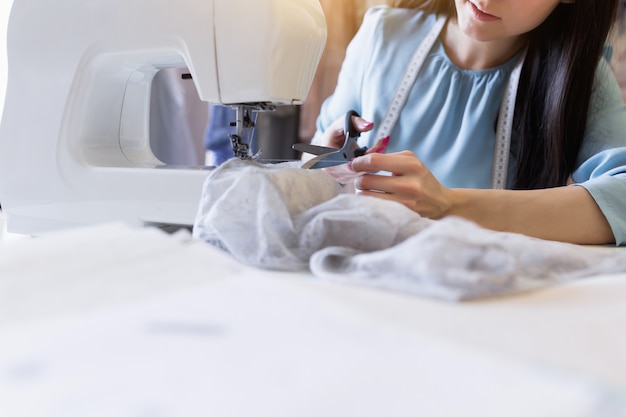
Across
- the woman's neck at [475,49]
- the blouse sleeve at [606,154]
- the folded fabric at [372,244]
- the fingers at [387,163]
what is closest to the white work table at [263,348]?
the folded fabric at [372,244]

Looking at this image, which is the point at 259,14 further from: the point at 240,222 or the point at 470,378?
the point at 470,378

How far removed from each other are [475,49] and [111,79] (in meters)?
0.79

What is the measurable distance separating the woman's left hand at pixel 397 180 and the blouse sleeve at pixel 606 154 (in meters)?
0.30

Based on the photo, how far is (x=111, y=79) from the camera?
0.78m

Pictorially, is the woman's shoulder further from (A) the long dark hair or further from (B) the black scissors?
(B) the black scissors

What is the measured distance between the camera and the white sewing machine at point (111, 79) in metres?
0.66

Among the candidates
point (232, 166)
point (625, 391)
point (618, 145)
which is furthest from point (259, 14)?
point (618, 145)

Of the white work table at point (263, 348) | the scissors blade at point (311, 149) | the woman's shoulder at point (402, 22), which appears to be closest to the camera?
the white work table at point (263, 348)

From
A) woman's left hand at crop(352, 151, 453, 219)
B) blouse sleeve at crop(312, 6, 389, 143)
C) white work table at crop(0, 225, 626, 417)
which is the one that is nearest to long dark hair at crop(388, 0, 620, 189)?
blouse sleeve at crop(312, 6, 389, 143)

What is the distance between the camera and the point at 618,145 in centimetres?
91

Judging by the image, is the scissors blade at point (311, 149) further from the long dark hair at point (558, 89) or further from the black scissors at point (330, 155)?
the long dark hair at point (558, 89)

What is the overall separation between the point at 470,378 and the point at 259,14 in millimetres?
553

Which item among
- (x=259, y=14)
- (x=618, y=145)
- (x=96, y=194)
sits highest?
(x=259, y=14)

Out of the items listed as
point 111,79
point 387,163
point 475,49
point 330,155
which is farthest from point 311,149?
point 475,49
